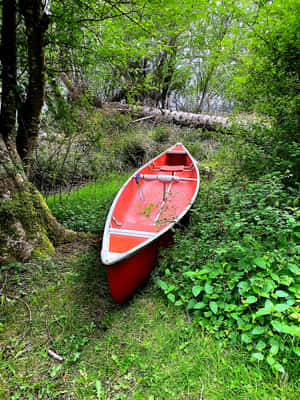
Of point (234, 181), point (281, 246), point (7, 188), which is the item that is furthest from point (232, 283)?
point (7, 188)

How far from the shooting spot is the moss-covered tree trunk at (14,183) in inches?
97.7

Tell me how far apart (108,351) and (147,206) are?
7.53 ft

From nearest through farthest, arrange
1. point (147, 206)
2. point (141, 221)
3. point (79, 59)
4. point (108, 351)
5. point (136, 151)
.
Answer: point (108, 351) < point (79, 59) < point (141, 221) < point (147, 206) < point (136, 151)

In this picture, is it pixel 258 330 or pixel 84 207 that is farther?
pixel 84 207

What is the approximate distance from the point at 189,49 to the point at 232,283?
11.0m

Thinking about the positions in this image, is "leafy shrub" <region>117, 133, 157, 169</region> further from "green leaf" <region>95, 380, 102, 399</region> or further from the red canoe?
"green leaf" <region>95, 380, 102, 399</region>

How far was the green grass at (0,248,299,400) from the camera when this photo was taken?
142cm

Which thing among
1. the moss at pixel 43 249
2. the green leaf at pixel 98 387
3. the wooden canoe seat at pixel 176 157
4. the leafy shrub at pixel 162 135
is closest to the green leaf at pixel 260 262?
the green leaf at pixel 98 387

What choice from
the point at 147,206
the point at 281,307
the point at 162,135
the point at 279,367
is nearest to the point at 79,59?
the point at 147,206

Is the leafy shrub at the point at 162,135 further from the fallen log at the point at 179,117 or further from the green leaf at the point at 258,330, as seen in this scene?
the green leaf at the point at 258,330

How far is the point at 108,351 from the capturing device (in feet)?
5.83

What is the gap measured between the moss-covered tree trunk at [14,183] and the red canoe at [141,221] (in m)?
0.93

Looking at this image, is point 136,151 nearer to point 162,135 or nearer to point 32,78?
point 162,135

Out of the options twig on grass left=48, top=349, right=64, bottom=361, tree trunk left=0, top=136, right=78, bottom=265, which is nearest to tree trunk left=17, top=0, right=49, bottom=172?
tree trunk left=0, top=136, right=78, bottom=265
